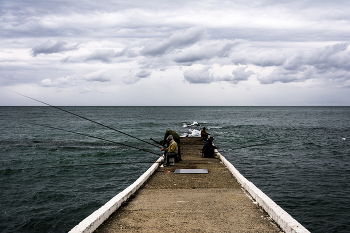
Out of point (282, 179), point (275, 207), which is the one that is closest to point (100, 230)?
point (275, 207)

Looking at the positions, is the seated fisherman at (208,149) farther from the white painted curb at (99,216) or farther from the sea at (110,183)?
the white painted curb at (99,216)

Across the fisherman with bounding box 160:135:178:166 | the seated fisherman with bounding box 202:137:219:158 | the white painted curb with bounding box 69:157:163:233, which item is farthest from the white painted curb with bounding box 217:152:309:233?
the seated fisherman with bounding box 202:137:219:158

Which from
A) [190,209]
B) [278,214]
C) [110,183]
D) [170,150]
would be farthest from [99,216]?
[110,183]

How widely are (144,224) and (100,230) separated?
2.82ft

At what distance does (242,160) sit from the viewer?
18844mm

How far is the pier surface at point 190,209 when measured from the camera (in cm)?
549

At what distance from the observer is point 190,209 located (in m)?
6.51

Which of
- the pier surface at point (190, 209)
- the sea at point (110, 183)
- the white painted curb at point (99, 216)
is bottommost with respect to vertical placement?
the sea at point (110, 183)

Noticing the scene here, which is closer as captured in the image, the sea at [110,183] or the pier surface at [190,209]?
the pier surface at [190,209]

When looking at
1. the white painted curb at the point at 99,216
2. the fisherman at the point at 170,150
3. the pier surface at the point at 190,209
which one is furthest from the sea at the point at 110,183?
the white painted curb at the point at 99,216

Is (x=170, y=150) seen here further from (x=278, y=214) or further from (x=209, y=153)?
(x=278, y=214)

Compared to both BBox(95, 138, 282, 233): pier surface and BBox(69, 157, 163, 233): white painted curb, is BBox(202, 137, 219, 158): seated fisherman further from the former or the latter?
BBox(69, 157, 163, 233): white painted curb

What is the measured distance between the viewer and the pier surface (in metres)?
5.49

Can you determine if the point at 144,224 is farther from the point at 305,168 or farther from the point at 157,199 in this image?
the point at 305,168
